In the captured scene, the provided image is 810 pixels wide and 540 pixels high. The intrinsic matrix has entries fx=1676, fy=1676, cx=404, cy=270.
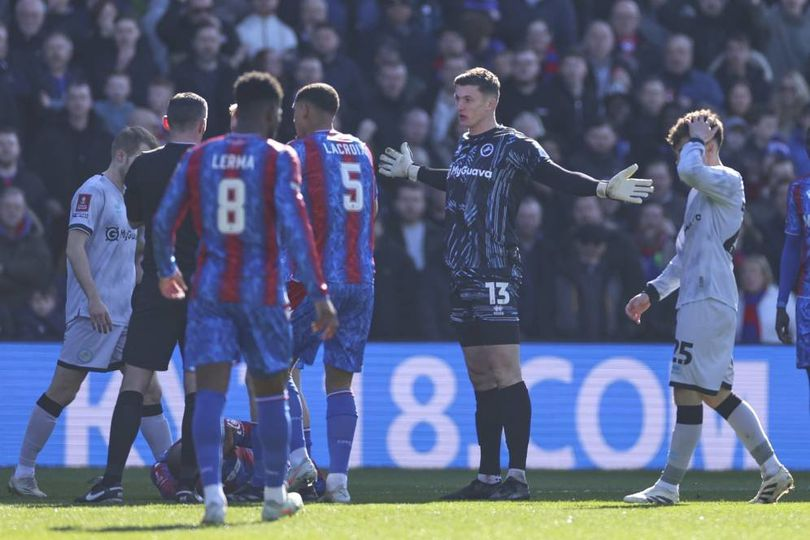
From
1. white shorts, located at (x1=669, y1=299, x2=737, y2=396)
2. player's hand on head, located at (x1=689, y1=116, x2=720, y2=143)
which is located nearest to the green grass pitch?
white shorts, located at (x1=669, y1=299, x2=737, y2=396)

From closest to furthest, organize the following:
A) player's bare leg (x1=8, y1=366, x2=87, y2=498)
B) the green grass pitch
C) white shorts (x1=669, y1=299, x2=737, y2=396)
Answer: the green grass pitch < white shorts (x1=669, y1=299, x2=737, y2=396) < player's bare leg (x1=8, y1=366, x2=87, y2=498)

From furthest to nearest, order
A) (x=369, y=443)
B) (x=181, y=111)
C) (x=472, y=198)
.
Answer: (x=369, y=443)
(x=472, y=198)
(x=181, y=111)

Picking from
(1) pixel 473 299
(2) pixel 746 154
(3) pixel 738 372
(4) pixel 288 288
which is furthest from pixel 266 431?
(2) pixel 746 154

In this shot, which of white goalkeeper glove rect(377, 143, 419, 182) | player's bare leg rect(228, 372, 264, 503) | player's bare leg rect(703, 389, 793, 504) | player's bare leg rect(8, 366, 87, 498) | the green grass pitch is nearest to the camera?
the green grass pitch

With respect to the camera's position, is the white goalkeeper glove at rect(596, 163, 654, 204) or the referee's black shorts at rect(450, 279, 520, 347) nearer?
the white goalkeeper glove at rect(596, 163, 654, 204)

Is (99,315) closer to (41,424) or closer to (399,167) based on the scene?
(41,424)

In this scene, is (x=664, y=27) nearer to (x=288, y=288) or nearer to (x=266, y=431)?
(x=288, y=288)

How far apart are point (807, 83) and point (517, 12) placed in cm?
389

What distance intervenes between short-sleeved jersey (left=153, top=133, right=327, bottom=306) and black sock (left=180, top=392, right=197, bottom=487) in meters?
1.76

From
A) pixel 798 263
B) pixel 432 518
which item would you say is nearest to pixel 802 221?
pixel 798 263

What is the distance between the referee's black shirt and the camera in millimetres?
9320

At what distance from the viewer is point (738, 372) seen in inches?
550

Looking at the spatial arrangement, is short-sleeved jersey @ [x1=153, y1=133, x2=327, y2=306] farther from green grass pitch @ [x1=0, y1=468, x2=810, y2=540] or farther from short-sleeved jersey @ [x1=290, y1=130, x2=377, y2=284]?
short-sleeved jersey @ [x1=290, y1=130, x2=377, y2=284]

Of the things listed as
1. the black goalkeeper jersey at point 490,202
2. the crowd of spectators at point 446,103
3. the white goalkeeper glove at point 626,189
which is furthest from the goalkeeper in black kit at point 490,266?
the crowd of spectators at point 446,103
